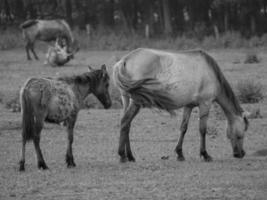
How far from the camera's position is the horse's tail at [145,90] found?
1255cm

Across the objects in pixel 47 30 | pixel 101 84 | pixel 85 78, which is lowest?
pixel 47 30

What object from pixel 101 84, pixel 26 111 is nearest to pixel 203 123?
pixel 101 84

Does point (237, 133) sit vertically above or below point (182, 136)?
below

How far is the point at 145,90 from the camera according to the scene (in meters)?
12.6

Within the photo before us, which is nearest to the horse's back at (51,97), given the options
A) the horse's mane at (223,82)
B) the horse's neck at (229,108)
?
the horse's mane at (223,82)

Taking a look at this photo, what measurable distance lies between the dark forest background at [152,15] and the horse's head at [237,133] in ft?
101

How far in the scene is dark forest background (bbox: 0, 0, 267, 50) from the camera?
160 feet

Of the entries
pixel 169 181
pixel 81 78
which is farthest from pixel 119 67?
pixel 169 181

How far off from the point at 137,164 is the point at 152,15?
4248cm

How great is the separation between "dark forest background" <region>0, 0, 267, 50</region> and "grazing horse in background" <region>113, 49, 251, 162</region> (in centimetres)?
3104

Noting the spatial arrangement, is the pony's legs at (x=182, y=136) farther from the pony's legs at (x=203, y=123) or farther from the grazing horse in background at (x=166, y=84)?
the pony's legs at (x=203, y=123)

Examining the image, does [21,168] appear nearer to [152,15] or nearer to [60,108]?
[60,108]

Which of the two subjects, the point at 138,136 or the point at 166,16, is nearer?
the point at 138,136

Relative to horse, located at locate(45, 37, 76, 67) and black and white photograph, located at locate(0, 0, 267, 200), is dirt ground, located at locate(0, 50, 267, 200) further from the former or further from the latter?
horse, located at locate(45, 37, 76, 67)
